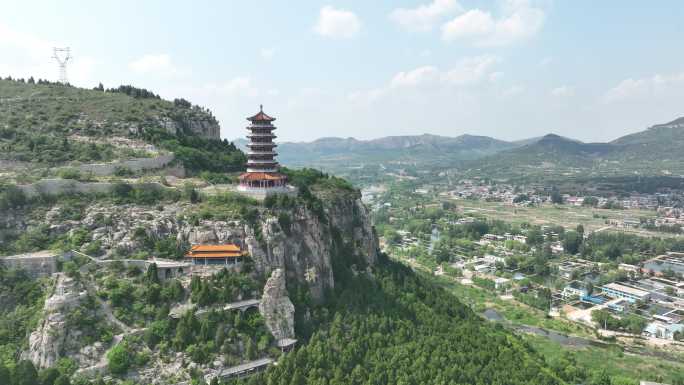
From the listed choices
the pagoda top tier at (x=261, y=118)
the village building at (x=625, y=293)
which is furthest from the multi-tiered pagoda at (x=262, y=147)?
the village building at (x=625, y=293)

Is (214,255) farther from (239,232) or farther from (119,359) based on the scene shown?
(119,359)

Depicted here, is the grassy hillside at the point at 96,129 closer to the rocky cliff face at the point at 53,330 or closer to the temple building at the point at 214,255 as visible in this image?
the temple building at the point at 214,255

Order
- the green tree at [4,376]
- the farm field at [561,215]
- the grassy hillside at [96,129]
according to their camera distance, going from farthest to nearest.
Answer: the farm field at [561,215] → the grassy hillside at [96,129] → the green tree at [4,376]

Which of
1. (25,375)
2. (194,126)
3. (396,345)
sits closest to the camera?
(25,375)

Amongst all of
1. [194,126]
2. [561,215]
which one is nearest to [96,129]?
[194,126]

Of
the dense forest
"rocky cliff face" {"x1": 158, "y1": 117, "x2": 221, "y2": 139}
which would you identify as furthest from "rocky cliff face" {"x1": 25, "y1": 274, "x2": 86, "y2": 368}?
"rocky cliff face" {"x1": 158, "y1": 117, "x2": 221, "y2": 139}

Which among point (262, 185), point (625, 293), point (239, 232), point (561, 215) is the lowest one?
point (625, 293)
